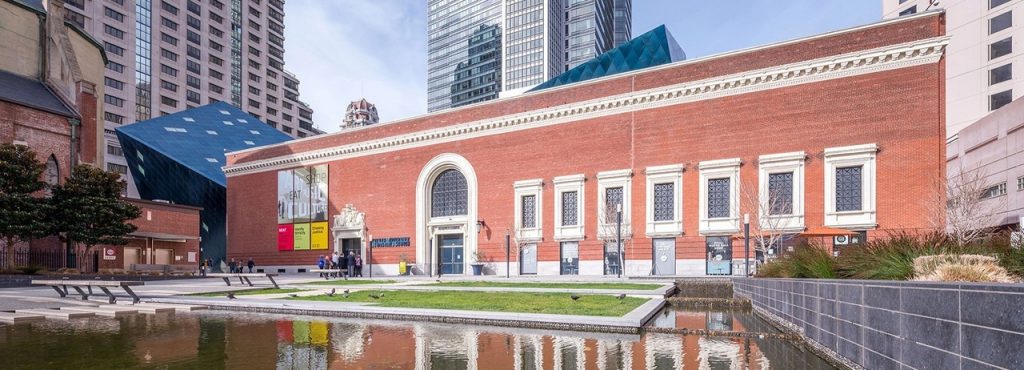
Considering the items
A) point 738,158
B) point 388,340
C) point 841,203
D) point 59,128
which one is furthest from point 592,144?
point 59,128

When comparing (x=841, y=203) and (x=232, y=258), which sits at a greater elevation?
(x=841, y=203)

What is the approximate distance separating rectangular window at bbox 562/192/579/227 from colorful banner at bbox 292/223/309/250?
20381 mm

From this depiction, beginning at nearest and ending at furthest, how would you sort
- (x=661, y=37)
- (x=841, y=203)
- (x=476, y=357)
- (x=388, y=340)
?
(x=476, y=357), (x=388, y=340), (x=841, y=203), (x=661, y=37)

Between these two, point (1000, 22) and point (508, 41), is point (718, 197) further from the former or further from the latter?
point (508, 41)

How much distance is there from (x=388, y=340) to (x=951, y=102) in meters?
54.8

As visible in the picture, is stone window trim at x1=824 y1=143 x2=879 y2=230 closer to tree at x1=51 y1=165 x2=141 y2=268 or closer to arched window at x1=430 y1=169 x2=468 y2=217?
arched window at x1=430 y1=169 x2=468 y2=217

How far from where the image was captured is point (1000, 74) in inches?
1793

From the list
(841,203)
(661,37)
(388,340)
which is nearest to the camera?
(388,340)

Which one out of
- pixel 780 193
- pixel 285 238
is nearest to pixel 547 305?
pixel 780 193

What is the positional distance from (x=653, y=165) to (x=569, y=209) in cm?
543

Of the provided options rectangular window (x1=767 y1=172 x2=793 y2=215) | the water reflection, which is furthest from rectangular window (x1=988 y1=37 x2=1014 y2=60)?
the water reflection

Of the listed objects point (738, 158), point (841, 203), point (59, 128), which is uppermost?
Result: point (59, 128)

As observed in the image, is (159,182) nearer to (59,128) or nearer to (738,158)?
(59,128)

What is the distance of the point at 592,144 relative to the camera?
3375 cm
